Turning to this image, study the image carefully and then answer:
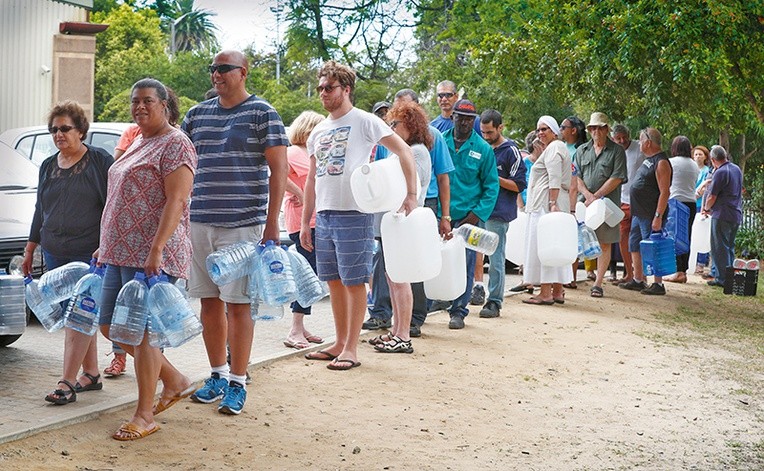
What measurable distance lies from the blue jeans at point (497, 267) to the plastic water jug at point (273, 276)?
192 inches

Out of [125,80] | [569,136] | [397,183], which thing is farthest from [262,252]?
[125,80]

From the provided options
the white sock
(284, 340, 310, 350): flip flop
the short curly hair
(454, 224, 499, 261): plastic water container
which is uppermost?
the short curly hair

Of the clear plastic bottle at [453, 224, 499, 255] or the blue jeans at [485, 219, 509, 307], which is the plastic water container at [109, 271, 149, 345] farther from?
the blue jeans at [485, 219, 509, 307]

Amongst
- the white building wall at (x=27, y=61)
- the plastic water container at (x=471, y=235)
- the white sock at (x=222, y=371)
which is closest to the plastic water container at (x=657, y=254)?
the plastic water container at (x=471, y=235)

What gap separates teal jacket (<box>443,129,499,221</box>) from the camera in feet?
34.7

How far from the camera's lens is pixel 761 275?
1936 cm

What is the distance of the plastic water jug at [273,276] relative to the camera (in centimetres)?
668

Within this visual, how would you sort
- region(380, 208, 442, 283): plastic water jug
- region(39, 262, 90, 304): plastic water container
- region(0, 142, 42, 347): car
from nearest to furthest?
region(39, 262, 90, 304): plastic water container → region(380, 208, 442, 283): plastic water jug → region(0, 142, 42, 347): car

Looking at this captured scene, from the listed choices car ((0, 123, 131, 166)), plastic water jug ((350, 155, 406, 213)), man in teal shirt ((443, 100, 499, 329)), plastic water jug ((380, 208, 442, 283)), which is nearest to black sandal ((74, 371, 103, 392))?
plastic water jug ((350, 155, 406, 213))

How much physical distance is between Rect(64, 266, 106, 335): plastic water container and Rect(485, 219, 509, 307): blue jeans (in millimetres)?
5422

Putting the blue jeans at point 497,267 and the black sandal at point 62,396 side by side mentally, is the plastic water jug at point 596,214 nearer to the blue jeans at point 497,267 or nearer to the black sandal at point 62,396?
the blue jeans at point 497,267

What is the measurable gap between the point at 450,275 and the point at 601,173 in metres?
4.47

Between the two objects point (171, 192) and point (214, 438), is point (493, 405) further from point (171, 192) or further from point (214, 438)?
point (171, 192)

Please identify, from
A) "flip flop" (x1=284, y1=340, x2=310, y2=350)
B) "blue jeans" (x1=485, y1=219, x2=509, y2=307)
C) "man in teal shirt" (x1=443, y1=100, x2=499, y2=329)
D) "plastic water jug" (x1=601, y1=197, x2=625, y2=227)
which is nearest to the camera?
"flip flop" (x1=284, y1=340, x2=310, y2=350)
